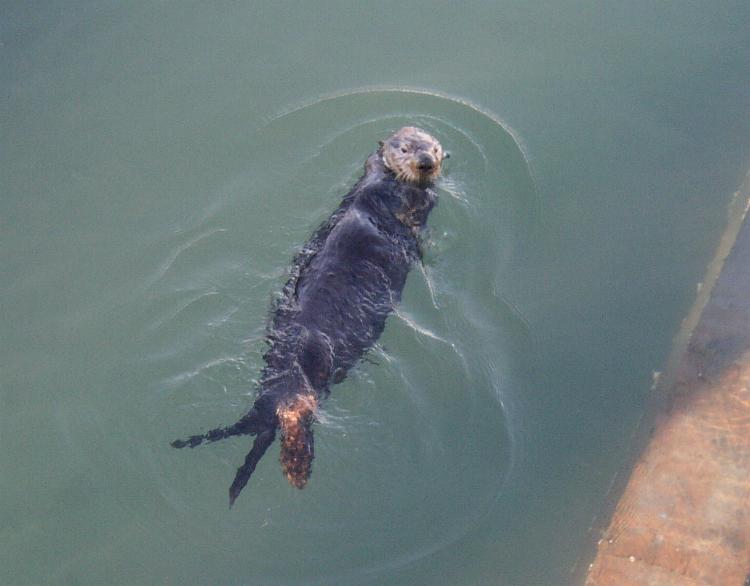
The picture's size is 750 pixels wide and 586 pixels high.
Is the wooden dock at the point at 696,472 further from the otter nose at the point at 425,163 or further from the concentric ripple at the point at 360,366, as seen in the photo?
the otter nose at the point at 425,163

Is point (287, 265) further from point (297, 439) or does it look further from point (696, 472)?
point (696, 472)

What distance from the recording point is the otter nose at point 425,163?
561 centimetres

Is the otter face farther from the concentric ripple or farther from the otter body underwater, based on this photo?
the concentric ripple

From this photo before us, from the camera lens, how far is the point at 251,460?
4488 mm

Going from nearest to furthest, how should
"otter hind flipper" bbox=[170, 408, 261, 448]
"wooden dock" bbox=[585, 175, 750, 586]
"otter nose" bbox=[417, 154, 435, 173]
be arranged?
"wooden dock" bbox=[585, 175, 750, 586] → "otter hind flipper" bbox=[170, 408, 261, 448] → "otter nose" bbox=[417, 154, 435, 173]

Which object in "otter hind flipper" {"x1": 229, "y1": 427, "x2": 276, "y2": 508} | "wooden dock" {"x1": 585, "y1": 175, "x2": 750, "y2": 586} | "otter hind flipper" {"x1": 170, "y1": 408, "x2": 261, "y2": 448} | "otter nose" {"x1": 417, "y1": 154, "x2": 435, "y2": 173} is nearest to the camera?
"otter hind flipper" {"x1": 229, "y1": 427, "x2": 276, "y2": 508}

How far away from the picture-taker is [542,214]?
612cm

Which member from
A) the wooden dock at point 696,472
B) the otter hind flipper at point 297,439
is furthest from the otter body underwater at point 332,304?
the wooden dock at point 696,472

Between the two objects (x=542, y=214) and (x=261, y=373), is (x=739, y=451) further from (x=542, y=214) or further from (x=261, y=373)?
(x=261, y=373)

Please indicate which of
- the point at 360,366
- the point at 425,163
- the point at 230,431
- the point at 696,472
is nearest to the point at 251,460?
the point at 230,431

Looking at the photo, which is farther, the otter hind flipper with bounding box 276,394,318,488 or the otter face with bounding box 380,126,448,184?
the otter face with bounding box 380,126,448,184

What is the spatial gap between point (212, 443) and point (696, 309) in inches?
131

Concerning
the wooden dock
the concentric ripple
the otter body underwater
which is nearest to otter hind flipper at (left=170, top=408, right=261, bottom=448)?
the otter body underwater

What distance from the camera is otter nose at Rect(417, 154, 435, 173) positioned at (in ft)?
18.4
